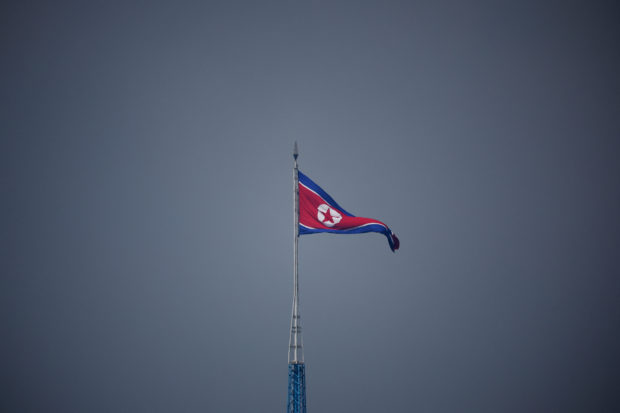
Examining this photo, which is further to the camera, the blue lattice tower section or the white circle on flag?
the white circle on flag

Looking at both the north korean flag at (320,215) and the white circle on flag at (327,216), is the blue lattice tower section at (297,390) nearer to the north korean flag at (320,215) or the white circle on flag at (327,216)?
the north korean flag at (320,215)

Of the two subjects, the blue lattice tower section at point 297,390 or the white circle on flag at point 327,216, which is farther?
the white circle on flag at point 327,216

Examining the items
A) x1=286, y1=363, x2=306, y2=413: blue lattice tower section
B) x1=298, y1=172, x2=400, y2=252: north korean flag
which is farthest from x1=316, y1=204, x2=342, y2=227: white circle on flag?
x1=286, y1=363, x2=306, y2=413: blue lattice tower section

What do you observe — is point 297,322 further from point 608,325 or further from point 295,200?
point 608,325

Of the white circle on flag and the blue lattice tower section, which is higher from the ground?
the white circle on flag

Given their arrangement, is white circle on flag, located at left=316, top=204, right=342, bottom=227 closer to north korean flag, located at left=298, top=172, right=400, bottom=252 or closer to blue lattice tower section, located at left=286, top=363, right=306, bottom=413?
north korean flag, located at left=298, top=172, right=400, bottom=252

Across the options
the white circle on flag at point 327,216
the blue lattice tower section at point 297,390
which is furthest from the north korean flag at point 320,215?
the blue lattice tower section at point 297,390

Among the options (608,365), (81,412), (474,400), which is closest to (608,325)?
(608,365)

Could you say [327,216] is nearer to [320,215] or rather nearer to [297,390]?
[320,215]
